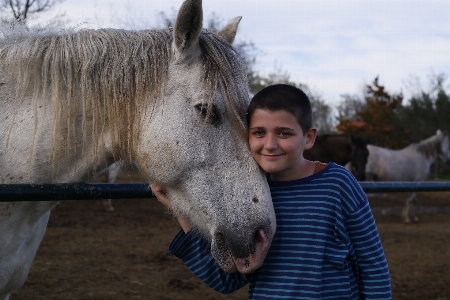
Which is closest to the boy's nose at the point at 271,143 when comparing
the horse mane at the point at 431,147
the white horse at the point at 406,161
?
the white horse at the point at 406,161

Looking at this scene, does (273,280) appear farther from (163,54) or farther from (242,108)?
(163,54)

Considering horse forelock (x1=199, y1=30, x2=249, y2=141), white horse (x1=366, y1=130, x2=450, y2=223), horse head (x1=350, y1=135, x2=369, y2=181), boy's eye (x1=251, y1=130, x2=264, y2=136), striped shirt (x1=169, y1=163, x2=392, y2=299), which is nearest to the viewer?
striped shirt (x1=169, y1=163, x2=392, y2=299)

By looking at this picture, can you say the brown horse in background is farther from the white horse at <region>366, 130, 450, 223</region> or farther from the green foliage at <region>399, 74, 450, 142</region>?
the green foliage at <region>399, 74, 450, 142</region>

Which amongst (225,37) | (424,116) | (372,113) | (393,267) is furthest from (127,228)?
(424,116)

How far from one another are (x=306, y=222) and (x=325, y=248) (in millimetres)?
117

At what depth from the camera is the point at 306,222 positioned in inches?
62.9

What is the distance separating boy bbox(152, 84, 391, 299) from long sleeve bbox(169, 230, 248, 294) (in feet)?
0.31

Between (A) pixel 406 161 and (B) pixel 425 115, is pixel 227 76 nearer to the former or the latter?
(A) pixel 406 161

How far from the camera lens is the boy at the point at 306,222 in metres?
1.56

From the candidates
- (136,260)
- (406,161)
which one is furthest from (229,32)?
(406,161)

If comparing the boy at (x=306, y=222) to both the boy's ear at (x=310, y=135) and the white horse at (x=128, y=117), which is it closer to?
the boy's ear at (x=310, y=135)

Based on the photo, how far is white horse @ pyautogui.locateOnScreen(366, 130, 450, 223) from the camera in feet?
39.8

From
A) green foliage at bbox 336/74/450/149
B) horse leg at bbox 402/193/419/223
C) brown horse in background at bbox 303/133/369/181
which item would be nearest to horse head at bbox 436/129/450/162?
horse leg at bbox 402/193/419/223

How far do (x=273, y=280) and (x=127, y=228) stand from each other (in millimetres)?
6779
